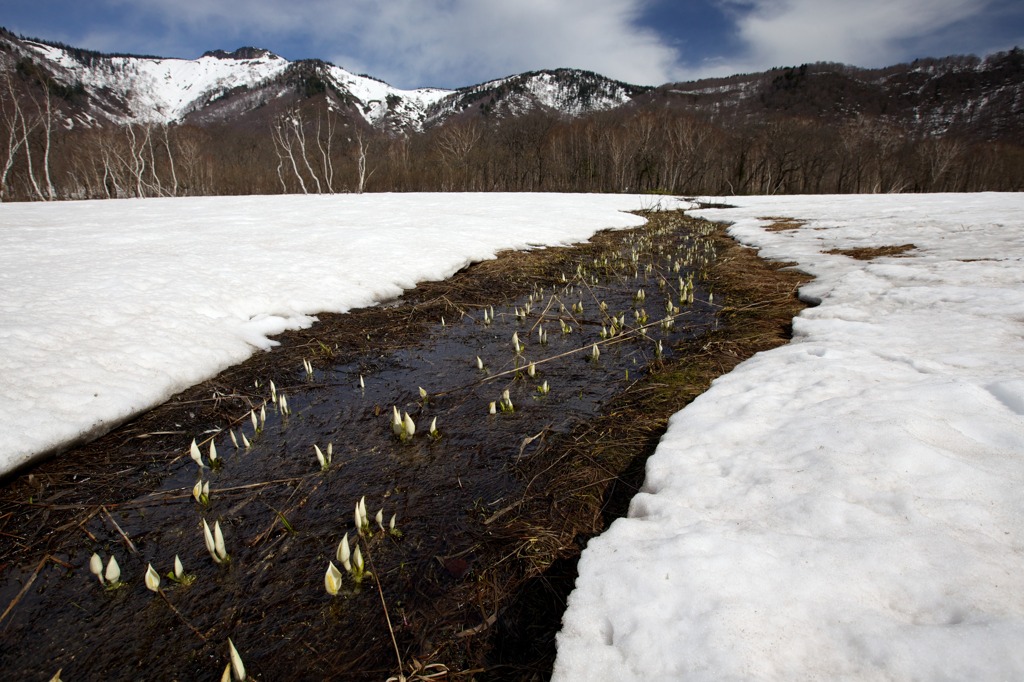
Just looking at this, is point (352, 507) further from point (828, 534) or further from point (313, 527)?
point (828, 534)

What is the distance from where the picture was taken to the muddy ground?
6.60 feet

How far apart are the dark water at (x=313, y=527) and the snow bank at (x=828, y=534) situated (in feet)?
2.96

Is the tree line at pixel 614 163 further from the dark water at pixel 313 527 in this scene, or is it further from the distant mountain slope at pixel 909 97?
the distant mountain slope at pixel 909 97

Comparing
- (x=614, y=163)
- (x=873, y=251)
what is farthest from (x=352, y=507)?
(x=614, y=163)

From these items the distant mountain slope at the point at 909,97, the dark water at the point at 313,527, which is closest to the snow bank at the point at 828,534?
the dark water at the point at 313,527

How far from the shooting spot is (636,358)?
Answer: 16.7 ft

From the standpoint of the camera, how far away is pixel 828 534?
1.99 meters

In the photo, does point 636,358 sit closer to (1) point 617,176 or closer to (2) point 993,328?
(2) point 993,328

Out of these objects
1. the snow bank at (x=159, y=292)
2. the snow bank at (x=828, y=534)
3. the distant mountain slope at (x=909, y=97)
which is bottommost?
the snow bank at (x=828, y=534)

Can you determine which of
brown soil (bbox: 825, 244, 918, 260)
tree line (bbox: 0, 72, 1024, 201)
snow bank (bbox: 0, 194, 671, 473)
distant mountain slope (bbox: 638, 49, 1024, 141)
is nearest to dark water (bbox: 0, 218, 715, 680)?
snow bank (bbox: 0, 194, 671, 473)

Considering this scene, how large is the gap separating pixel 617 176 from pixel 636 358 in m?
71.9

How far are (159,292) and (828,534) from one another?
25.6ft

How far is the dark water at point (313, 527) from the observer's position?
6.57 feet

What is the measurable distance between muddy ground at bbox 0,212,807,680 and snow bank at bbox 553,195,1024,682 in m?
0.42
